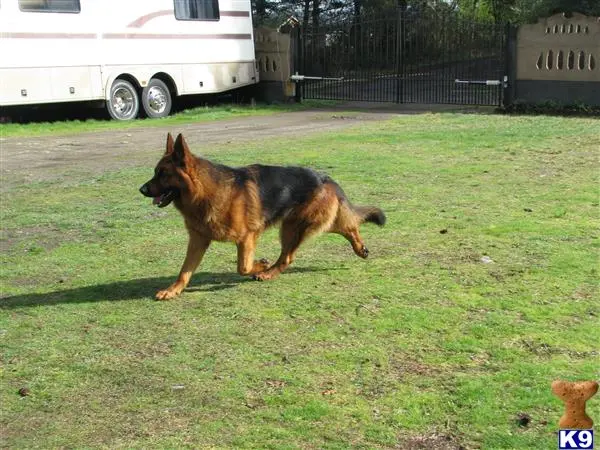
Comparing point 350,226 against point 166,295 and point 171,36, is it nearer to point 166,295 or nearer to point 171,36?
point 166,295

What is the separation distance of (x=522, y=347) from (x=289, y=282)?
1.97 metres

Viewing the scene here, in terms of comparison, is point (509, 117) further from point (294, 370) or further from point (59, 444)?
point (59, 444)

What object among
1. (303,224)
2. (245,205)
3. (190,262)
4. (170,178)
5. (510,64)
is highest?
(510,64)

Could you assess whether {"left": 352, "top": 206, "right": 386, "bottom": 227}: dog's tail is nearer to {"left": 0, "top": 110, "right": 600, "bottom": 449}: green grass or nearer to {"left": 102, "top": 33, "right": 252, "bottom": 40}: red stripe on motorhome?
{"left": 0, "top": 110, "right": 600, "bottom": 449}: green grass

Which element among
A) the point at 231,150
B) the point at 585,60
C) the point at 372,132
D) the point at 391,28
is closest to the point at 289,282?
the point at 231,150

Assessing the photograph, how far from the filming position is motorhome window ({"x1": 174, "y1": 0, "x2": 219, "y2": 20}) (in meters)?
20.0

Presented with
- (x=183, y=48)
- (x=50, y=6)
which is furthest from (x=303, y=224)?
(x=183, y=48)

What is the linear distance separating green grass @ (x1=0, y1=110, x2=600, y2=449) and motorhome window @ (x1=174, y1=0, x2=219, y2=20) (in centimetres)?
1206

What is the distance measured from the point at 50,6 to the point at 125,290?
499 inches

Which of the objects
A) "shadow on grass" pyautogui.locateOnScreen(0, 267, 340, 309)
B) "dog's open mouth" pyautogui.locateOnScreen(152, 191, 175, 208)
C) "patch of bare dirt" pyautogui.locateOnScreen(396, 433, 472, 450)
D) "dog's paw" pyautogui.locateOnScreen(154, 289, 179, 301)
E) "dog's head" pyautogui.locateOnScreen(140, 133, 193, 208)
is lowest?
"shadow on grass" pyautogui.locateOnScreen(0, 267, 340, 309)

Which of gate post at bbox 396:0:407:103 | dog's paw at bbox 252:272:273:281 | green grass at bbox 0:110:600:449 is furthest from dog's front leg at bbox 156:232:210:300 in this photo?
gate post at bbox 396:0:407:103

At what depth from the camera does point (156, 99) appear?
1962 cm

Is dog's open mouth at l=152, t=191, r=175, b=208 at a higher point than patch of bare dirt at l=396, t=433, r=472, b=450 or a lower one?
higher

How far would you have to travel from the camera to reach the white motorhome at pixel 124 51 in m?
16.4
